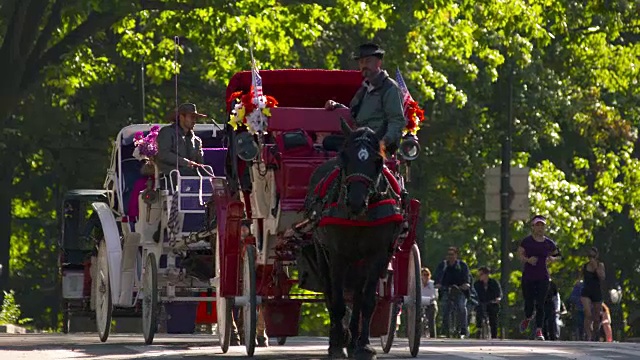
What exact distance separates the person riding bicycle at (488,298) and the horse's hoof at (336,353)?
→ 17.2m

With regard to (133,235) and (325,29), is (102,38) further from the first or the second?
(133,235)

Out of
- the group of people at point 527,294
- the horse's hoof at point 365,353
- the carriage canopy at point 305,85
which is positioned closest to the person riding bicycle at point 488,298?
the group of people at point 527,294

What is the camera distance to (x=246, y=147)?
17.7m

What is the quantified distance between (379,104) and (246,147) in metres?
1.20

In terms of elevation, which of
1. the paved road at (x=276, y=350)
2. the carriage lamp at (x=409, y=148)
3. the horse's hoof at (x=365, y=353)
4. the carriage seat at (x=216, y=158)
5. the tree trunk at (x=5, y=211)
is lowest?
the horse's hoof at (x=365, y=353)

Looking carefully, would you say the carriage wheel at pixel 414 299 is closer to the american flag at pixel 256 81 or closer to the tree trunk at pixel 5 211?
the american flag at pixel 256 81

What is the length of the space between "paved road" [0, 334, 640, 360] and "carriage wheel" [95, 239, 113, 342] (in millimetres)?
192

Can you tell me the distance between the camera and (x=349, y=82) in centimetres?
1961

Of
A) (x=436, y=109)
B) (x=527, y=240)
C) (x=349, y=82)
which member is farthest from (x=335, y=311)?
(x=436, y=109)

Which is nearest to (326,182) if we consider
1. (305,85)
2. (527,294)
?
(305,85)

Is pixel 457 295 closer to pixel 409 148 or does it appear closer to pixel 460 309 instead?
pixel 460 309

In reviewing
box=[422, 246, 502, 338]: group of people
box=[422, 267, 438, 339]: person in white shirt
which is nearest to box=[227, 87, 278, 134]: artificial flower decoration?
box=[422, 246, 502, 338]: group of people

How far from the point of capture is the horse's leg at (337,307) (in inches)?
653

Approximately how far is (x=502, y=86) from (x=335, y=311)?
31483mm
